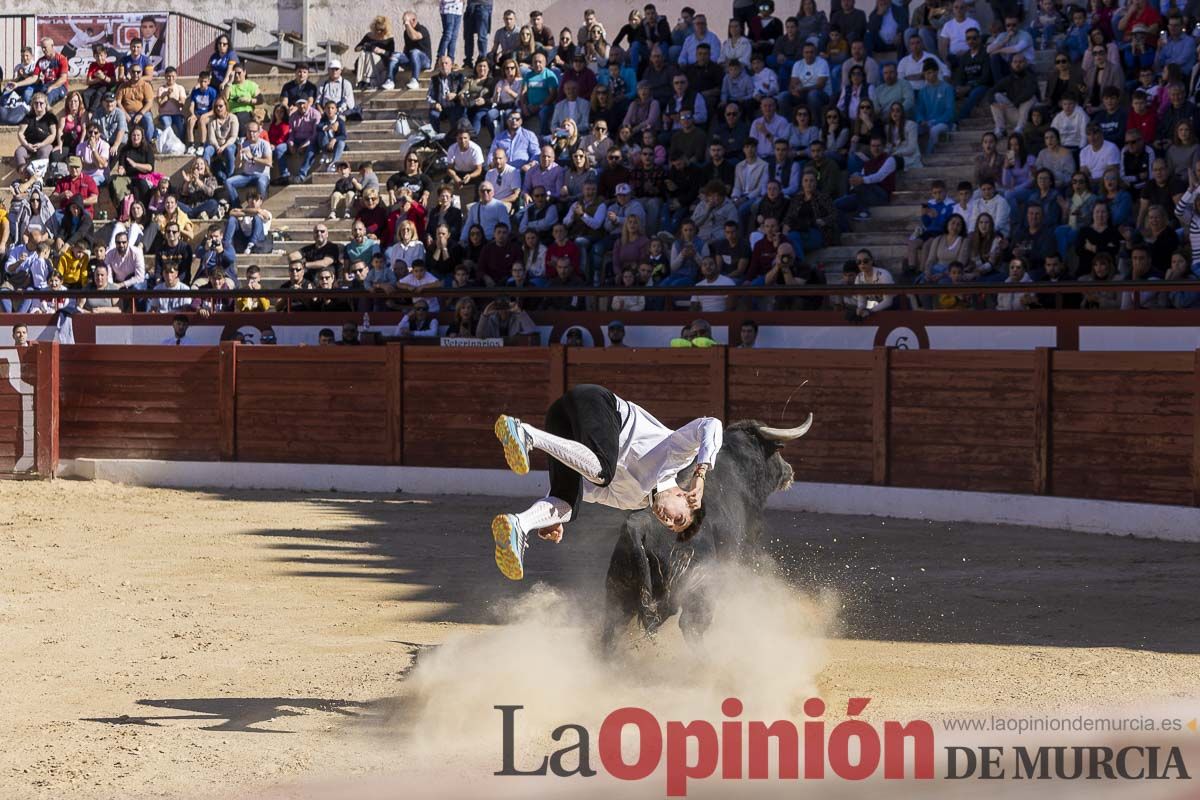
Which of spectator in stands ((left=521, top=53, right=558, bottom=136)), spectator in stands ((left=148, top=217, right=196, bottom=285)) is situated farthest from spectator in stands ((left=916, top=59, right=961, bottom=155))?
spectator in stands ((left=148, top=217, right=196, bottom=285))

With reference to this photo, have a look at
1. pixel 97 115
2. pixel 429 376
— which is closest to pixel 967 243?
pixel 429 376

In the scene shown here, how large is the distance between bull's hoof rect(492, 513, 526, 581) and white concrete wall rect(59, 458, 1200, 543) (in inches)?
237

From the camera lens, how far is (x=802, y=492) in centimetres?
1182

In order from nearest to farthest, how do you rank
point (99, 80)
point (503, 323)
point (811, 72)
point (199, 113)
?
point (503, 323)
point (811, 72)
point (199, 113)
point (99, 80)

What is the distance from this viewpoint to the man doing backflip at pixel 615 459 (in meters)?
5.55

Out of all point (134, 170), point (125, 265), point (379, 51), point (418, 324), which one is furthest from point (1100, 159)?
point (134, 170)

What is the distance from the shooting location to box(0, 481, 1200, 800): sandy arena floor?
17.1ft

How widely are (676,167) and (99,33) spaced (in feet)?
39.7

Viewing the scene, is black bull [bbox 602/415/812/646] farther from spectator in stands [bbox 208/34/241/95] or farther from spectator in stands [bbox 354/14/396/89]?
spectator in stands [bbox 208/34/241/95]

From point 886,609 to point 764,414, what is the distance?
14.3 feet

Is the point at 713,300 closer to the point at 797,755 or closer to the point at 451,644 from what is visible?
the point at 451,644

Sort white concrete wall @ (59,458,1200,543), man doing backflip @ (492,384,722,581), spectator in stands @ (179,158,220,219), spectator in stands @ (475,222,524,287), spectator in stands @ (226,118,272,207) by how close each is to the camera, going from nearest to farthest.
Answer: man doing backflip @ (492,384,722,581), white concrete wall @ (59,458,1200,543), spectator in stands @ (475,222,524,287), spectator in stands @ (179,158,220,219), spectator in stands @ (226,118,272,207)

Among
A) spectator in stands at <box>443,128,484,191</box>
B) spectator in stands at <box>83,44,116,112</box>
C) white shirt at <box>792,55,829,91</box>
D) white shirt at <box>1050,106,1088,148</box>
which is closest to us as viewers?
white shirt at <box>1050,106,1088,148</box>

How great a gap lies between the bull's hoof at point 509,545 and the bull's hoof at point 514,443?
0.65 feet
